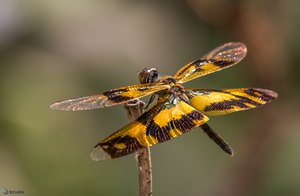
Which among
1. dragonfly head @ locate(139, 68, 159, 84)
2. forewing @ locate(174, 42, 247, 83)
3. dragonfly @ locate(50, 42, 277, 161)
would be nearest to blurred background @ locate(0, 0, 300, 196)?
forewing @ locate(174, 42, 247, 83)

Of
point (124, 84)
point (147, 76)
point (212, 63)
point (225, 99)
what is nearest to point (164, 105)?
point (147, 76)

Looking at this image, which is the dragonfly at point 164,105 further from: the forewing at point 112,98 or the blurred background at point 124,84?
the blurred background at point 124,84

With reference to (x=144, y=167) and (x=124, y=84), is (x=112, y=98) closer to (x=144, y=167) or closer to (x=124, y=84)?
(x=144, y=167)

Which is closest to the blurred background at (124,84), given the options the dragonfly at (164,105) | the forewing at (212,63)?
the forewing at (212,63)

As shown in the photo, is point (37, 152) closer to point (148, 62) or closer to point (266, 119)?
point (148, 62)

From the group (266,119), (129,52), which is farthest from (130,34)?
(266,119)

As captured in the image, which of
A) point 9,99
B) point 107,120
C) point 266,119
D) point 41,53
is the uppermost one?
point 41,53
